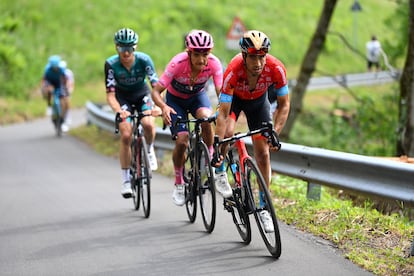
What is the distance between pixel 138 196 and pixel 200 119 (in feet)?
6.13

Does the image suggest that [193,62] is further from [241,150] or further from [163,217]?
[163,217]

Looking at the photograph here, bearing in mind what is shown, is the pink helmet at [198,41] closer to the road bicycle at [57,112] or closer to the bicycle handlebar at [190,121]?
the bicycle handlebar at [190,121]

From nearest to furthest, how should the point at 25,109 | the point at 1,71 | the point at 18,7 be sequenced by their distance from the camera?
1. the point at 25,109
2. the point at 1,71
3. the point at 18,7

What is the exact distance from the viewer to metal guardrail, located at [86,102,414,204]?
726 centimetres

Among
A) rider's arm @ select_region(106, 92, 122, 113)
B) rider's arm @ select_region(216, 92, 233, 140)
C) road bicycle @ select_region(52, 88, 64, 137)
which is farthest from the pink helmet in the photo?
road bicycle @ select_region(52, 88, 64, 137)

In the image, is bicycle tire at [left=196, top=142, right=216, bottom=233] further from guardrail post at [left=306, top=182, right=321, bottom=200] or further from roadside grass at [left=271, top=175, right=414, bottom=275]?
guardrail post at [left=306, top=182, right=321, bottom=200]

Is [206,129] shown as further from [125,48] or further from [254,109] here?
[125,48]

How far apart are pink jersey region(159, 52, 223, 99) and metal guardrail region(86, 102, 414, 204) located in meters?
1.39

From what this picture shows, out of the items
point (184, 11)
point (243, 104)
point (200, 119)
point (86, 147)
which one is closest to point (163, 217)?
point (200, 119)

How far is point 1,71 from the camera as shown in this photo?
31469 mm

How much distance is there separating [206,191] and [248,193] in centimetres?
127

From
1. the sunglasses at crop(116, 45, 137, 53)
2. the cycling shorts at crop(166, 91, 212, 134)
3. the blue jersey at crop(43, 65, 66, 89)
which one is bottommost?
the blue jersey at crop(43, 65, 66, 89)

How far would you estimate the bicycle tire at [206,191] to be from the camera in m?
7.92

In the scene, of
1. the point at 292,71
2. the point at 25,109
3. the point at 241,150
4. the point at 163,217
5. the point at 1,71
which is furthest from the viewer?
the point at 292,71
